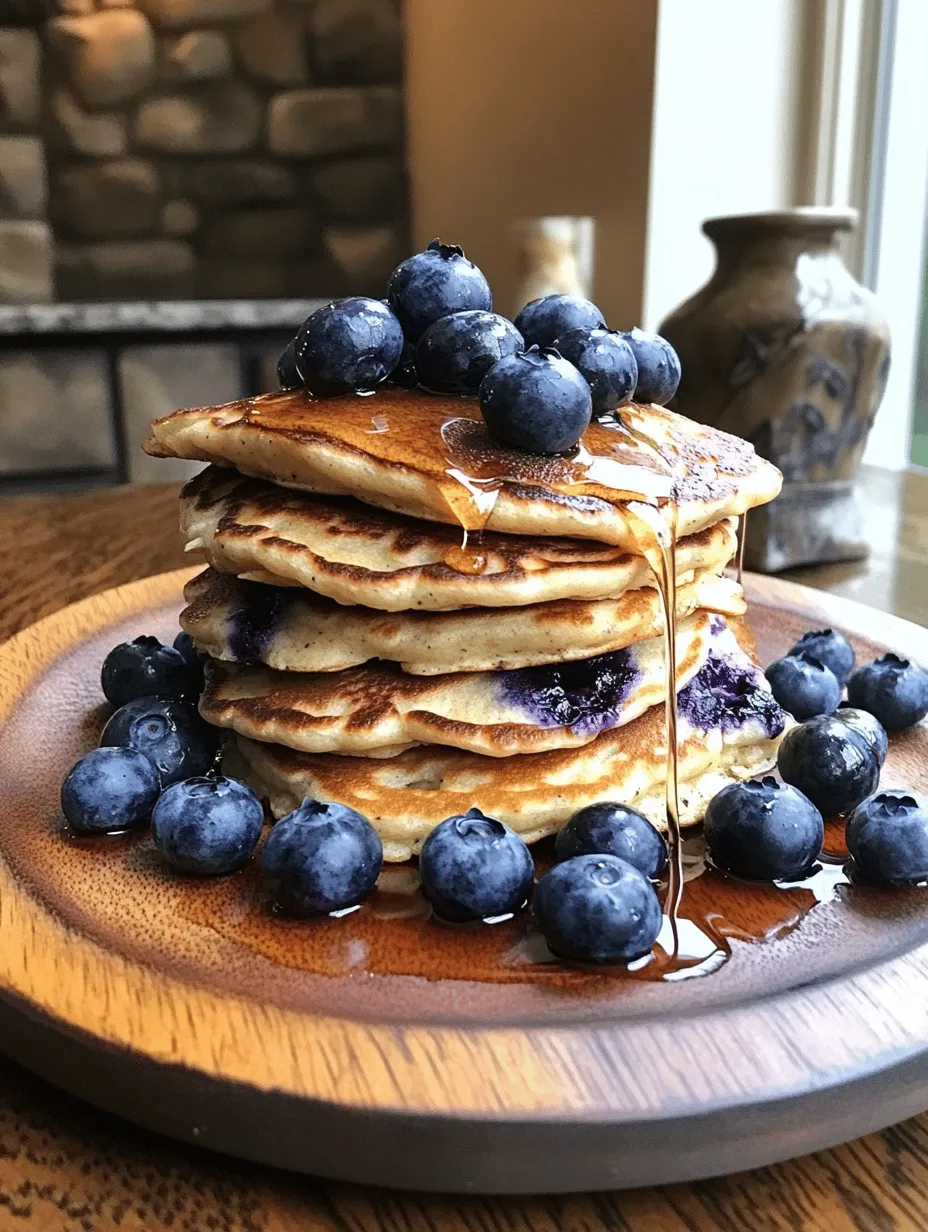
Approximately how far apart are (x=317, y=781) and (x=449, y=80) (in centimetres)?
351

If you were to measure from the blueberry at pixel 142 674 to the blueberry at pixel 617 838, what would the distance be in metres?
0.43

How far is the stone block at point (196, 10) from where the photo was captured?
3990 mm

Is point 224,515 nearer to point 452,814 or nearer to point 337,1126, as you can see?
point 452,814

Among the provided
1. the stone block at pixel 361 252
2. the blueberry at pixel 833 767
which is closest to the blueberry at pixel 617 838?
the blueberry at pixel 833 767

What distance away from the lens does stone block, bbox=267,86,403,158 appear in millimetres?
4156

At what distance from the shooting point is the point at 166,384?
359 cm

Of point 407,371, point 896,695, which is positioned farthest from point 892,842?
point 407,371

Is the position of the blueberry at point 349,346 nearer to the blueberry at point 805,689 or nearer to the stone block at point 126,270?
the blueberry at point 805,689

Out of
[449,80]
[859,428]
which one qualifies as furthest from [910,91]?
[449,80]

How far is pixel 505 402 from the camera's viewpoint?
2.53 feet

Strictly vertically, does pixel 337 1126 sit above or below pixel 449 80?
below

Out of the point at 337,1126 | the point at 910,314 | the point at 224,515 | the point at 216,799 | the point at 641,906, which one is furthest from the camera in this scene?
the point at 910,314

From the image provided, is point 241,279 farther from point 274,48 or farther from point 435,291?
point 435,291

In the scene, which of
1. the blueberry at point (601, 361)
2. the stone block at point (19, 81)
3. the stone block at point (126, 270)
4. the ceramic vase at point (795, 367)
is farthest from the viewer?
the stone block at point (126, 270)
